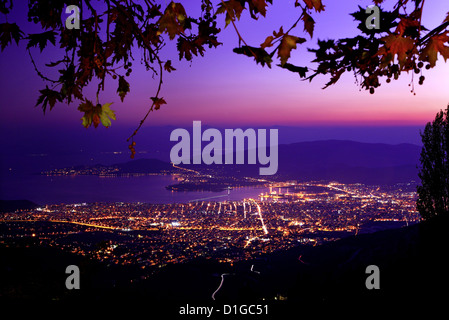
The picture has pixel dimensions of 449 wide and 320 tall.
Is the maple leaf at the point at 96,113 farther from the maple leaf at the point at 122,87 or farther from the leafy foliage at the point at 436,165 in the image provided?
the leafy foliage at the point at 436,165

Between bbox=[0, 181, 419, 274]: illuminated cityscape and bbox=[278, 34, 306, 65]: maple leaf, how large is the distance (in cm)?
1667

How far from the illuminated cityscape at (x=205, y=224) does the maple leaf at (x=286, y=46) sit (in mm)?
16674

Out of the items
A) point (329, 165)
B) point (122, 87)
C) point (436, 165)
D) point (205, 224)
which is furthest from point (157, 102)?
point (329, 165)

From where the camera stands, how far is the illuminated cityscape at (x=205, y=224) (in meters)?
24.9

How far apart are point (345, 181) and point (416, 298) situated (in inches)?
3157

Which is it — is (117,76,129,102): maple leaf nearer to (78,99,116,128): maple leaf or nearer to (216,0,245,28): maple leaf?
(78,99,116,128): maple leaf

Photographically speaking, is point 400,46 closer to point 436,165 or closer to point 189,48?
point 189,48

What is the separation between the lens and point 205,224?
3694 cm

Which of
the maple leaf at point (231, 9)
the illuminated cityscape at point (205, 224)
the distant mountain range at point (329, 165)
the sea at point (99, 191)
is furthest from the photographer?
the distant mountain range at point (329, 165)

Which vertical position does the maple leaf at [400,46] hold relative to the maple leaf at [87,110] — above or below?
above

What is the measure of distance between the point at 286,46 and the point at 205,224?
36847 millimetres

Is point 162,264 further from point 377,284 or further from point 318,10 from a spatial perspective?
point 318,10

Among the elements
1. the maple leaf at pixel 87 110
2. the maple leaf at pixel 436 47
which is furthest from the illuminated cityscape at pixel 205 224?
the maple leaf at pixel 436 47
